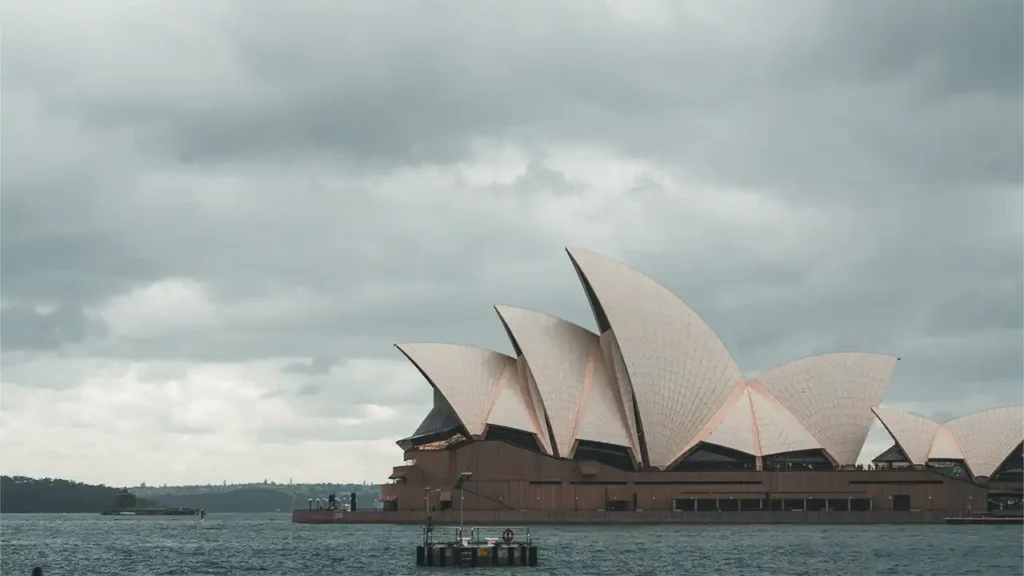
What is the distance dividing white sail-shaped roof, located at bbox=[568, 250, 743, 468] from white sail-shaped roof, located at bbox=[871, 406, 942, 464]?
12713mm

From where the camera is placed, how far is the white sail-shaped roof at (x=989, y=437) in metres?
107

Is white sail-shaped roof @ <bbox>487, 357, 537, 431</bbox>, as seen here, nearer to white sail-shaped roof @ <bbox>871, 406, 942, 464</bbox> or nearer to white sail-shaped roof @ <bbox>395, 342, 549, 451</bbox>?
white sail-shaped roof @ <bbox>395, 342, 549, 451</bbox>

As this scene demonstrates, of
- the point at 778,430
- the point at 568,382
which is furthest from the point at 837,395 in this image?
the point at 568,382

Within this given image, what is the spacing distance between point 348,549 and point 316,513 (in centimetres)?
4258

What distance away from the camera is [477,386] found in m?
104

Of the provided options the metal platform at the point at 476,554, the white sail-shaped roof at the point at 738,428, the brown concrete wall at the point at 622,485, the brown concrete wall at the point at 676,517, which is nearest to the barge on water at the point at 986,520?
the brown concrete wall at the point at 676,517

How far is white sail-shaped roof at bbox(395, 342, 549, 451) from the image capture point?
339ft

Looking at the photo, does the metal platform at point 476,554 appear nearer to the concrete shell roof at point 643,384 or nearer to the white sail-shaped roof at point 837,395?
the concrete shell roof at point 643,384

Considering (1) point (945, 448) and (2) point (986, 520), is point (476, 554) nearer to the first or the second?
(2) point (986, 520)

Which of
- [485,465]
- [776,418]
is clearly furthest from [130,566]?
[776,418]

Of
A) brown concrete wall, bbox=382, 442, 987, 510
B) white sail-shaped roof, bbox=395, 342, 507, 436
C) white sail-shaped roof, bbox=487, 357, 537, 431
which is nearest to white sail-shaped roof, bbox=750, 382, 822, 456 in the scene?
brown concrete wall, bbox=382, 442, 987, 510

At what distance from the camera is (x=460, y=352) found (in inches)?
4166

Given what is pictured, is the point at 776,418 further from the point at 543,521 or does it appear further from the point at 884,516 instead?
the point at 543,521

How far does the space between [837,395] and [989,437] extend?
40.8 ft
